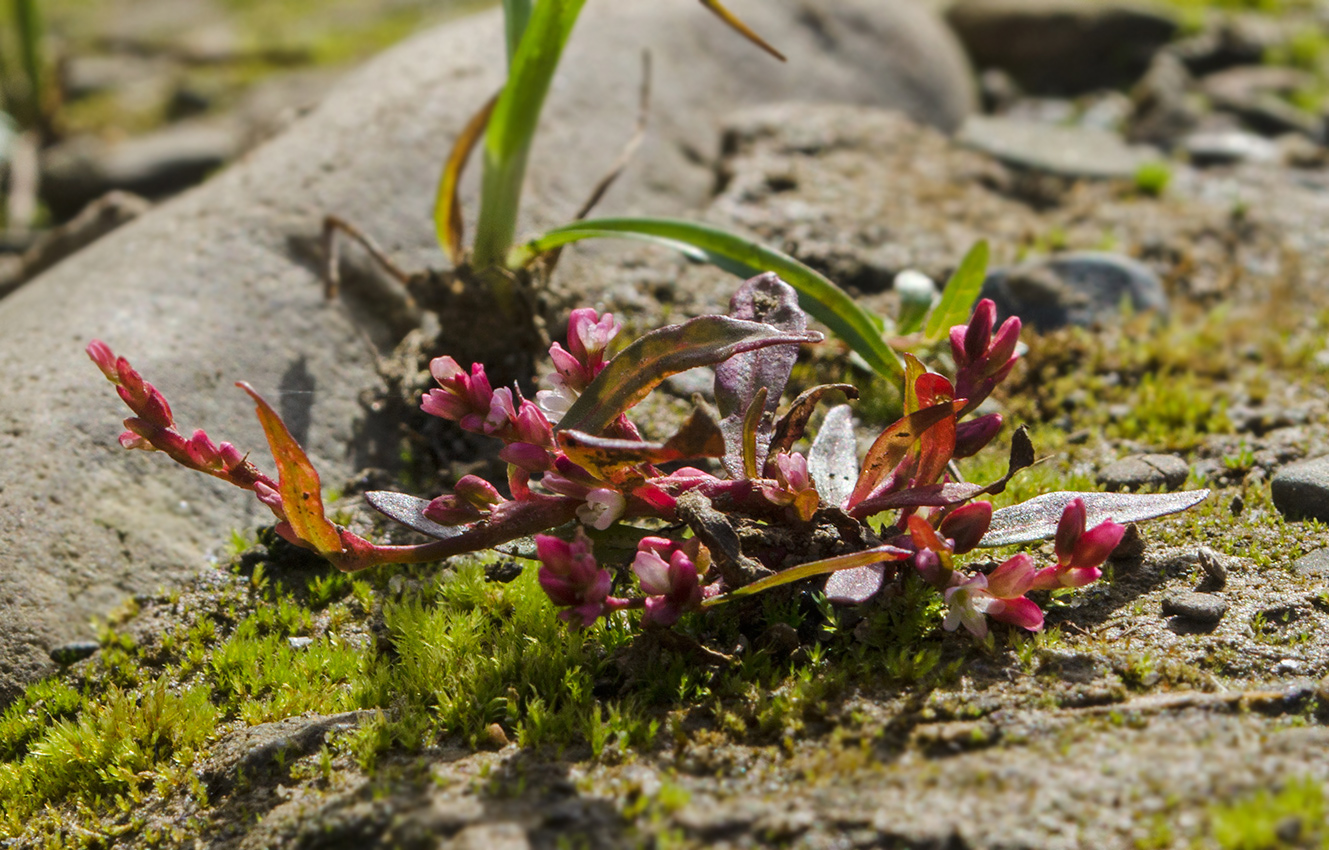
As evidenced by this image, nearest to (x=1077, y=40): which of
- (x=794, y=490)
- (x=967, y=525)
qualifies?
(x=967, y=525)

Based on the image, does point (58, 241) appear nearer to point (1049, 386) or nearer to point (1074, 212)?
point (1049, 386)

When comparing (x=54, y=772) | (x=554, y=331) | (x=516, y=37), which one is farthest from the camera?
(x=554, y=331)

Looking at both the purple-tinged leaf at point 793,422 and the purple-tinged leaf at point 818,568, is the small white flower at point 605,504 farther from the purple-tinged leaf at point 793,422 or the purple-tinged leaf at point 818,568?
the purple-tinged leaf at point 793,422

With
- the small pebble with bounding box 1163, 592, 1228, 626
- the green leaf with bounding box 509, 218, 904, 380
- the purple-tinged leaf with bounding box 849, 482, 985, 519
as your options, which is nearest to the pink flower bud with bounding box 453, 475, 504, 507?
the purple-tinged leaf with bounding box 849, 482, 985, 519

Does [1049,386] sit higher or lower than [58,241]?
higher

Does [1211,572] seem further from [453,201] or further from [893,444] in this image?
[453,201]

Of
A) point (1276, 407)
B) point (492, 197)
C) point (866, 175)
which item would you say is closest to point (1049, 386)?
point (1276, 407)

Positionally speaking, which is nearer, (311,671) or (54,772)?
(54,772)
